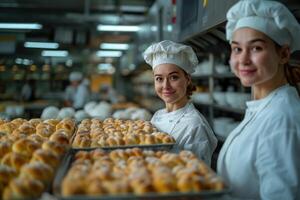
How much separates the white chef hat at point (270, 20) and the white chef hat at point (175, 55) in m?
0.70

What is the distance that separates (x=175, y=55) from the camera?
7.08 feet

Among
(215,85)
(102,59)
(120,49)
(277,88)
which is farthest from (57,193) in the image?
(102,59)

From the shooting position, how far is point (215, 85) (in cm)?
527

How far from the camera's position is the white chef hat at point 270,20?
4.55 ft

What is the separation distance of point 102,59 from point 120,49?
176 inches

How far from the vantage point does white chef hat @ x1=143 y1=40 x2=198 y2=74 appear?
214 centimetres

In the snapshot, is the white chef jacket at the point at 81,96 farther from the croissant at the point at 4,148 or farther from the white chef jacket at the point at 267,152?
the white chef jacket at the point at 267,152

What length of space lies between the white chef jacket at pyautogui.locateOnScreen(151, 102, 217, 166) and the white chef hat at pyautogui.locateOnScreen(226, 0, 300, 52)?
2.28 ft

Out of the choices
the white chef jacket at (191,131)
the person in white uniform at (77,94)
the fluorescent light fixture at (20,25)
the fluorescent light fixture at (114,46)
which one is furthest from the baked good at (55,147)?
the fluorescent light fixture at (114,46)

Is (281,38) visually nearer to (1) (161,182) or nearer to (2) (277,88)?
(2) (277,88)

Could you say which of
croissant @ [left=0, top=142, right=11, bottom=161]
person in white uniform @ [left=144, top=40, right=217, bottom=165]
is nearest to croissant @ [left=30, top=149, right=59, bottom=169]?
croissant @ [left=0, top=142, right=11, bottom=161]

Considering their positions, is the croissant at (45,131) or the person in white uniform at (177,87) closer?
the croissant at (45,131)

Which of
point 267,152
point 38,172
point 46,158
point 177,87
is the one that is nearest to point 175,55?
point 177,87

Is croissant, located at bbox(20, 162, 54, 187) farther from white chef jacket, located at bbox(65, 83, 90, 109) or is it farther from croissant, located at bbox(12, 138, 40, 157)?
white chef jacket, located at bbox(65, 83, 90, 109)
